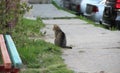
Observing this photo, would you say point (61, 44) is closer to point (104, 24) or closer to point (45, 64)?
point (45, 64)

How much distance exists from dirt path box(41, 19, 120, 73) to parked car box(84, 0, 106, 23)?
194cm

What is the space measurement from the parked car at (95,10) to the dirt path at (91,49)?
76.5 inches

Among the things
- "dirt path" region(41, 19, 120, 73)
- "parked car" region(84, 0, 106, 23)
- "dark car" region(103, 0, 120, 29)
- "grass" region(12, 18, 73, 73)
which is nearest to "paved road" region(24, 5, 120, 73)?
"dirt path" region(41, 19, 120, 73)

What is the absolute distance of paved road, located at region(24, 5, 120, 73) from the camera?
7866 millimetres

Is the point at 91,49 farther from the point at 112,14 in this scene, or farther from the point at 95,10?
the point at 95,10

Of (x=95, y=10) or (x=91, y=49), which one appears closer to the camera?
(x=91, y=49)

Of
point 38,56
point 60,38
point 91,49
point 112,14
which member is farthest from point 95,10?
point 38,56

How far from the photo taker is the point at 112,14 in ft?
44.5

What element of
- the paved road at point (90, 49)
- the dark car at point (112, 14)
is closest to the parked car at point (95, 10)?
the paved road at point (90, 49)

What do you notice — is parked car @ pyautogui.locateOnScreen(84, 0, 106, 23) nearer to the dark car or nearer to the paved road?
the paved road

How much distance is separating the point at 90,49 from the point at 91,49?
2 cm

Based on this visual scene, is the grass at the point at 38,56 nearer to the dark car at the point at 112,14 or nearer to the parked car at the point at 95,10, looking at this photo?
the dark car at the point at 112,14

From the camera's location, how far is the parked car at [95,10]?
16.2 metres

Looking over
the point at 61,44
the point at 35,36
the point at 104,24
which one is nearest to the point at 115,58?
the point at 61,44
